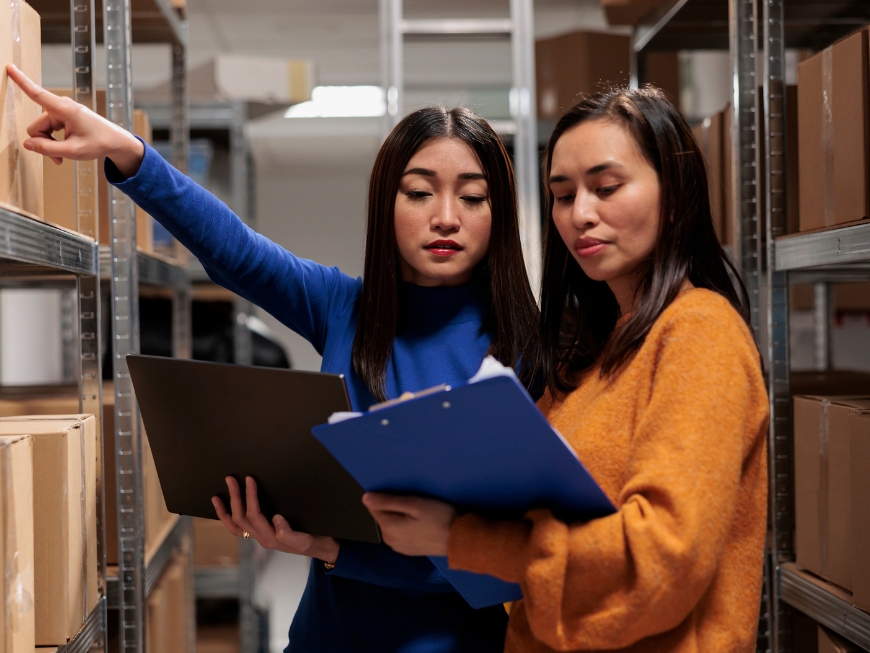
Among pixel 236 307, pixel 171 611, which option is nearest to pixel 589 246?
pixel 171 611

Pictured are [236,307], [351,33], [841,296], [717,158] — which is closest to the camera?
[717,158]

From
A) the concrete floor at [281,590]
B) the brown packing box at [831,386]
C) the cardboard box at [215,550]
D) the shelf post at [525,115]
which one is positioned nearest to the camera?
the brown packing box at [831,386]

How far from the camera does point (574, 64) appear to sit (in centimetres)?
296

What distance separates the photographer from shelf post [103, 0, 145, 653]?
152cm

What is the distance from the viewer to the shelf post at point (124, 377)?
152 centimetres

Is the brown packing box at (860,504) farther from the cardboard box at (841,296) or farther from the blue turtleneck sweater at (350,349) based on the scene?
the cardboard box at (841,296)

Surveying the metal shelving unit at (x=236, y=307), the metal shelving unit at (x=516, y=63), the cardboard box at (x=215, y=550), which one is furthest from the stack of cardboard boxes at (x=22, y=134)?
the cardboard box at (x=215, y=550)

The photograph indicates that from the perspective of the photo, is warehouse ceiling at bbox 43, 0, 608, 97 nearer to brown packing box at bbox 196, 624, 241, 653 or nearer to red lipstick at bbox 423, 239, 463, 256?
brown packing box at bbox 196, 624, 241, 653

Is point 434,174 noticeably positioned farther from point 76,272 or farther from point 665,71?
point 665,71

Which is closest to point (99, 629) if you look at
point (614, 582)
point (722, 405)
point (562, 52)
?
point (614, 582)

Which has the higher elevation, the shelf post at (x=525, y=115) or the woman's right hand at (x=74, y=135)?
the shelf post at (x=525, y=115)

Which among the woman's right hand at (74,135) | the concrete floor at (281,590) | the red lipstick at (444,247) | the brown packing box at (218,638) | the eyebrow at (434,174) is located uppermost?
the woman's right hand at (74,135)

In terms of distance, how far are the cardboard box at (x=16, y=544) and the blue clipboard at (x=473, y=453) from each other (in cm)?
38

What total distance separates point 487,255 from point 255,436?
0.47 m
